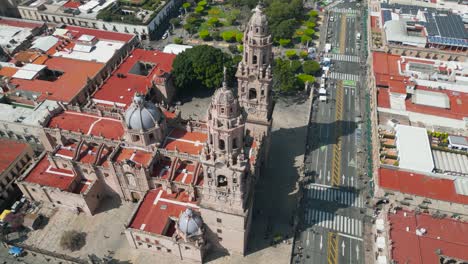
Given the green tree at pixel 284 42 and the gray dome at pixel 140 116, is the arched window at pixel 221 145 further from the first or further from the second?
the green tree at pixel 284 42

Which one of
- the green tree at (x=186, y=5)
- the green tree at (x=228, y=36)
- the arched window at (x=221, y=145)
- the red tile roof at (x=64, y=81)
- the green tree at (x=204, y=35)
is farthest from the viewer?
the green tree at (x=186, y=5)

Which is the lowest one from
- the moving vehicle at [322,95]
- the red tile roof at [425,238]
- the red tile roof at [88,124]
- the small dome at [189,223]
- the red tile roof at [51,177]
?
the moving vehicle at [322,95]

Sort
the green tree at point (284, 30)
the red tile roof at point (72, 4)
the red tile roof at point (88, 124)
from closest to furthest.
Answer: the red tile roof at point (88, 124) < the green tree at point (284, 30) < the red tile roof at point (72, 4)

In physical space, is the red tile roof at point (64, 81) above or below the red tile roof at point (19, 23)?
below

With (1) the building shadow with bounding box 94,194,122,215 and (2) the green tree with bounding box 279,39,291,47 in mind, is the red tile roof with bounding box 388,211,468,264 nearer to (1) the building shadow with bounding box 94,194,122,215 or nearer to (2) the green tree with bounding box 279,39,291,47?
(1) the building shadow with bounding box 94,194,122,215

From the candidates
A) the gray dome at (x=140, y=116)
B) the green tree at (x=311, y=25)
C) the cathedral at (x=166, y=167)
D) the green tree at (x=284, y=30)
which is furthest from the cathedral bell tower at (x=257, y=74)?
the green tree at (x=311, y=25)

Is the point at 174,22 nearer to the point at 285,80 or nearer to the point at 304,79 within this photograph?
the point at 285,80

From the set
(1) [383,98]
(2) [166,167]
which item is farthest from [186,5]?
(2) [166,167]

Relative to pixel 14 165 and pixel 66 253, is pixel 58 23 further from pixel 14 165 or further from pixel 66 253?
pixel 66 253
